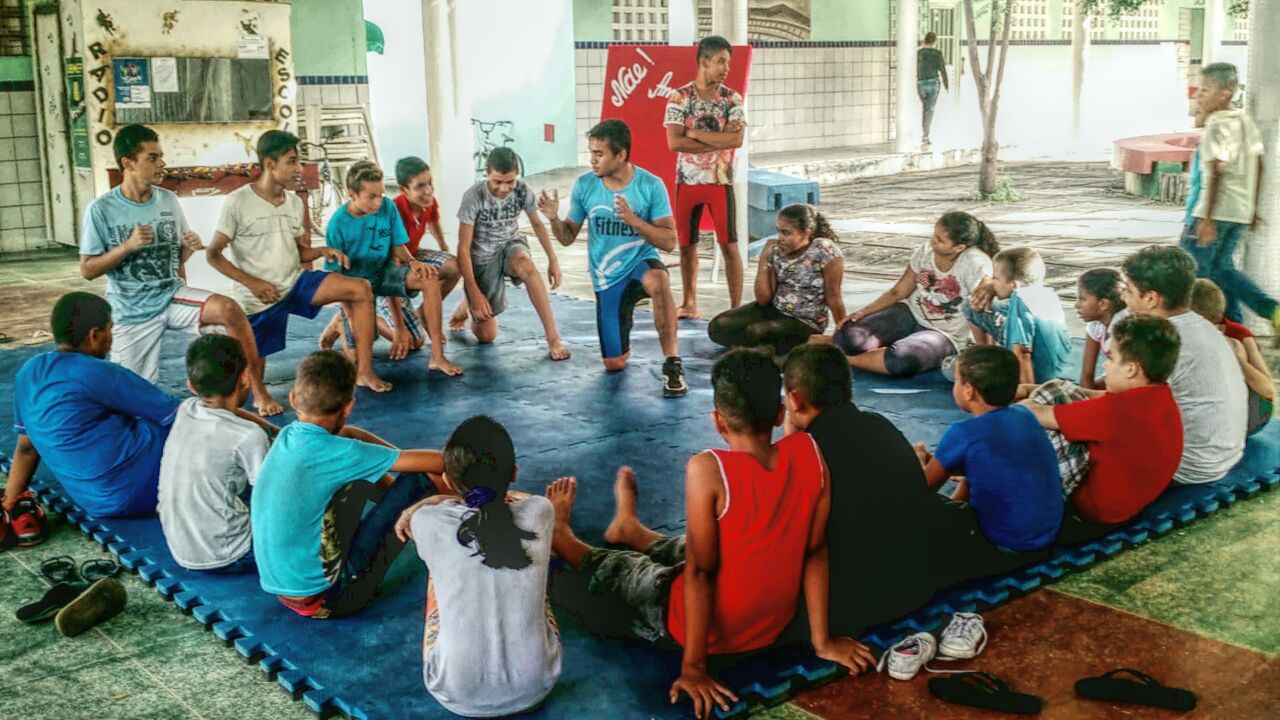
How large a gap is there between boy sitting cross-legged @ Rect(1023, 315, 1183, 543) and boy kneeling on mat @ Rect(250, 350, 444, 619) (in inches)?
81.6

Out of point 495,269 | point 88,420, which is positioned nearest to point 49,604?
point 88,420

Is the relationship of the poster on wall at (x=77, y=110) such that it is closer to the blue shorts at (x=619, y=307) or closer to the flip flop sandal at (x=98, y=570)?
the blue shorts at (x=619, y=307)

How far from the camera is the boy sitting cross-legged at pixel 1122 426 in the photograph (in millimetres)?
4062

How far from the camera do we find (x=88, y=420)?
14.6 feet

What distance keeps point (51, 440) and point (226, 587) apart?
0.99 meters

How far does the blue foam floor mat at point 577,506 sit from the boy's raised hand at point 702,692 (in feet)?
0.12

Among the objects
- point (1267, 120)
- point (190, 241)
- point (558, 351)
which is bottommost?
point (558, 351)

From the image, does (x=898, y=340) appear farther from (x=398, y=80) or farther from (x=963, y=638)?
(x=398, y=80)

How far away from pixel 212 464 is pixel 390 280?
307cm

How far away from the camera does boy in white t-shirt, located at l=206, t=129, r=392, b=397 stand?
241 inches

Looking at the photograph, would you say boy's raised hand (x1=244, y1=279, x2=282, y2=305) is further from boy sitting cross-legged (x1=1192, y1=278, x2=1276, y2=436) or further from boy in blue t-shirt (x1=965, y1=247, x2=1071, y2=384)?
boy sitting cross-legged (x1=1192, y1=278, x2=1276, y2=436)

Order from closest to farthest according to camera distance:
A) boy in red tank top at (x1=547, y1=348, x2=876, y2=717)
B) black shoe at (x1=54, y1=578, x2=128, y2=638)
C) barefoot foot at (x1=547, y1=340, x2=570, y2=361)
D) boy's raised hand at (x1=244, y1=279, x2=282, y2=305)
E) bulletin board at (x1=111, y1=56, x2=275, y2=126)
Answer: boy in red tank top at (x1=547, y1=348, x2=876, y2=717) < black shoe at (x1=54, y1=578, x2=128, y2=638) < boy's raised hand at (x1=244, y1=279, x2=282, y2=305) < barefoot foot at (x1=547, y1=340, x2=570, y2=361) < bulletin board at (x1=111, y1=56, x2=275, y2=126)

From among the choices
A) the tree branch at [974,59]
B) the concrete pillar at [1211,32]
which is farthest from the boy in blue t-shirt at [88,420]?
the concrete pillar at [1211,32]

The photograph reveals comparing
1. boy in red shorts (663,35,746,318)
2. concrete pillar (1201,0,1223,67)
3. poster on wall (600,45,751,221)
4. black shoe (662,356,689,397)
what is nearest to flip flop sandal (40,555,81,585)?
black shoe (662,356,689,397)
